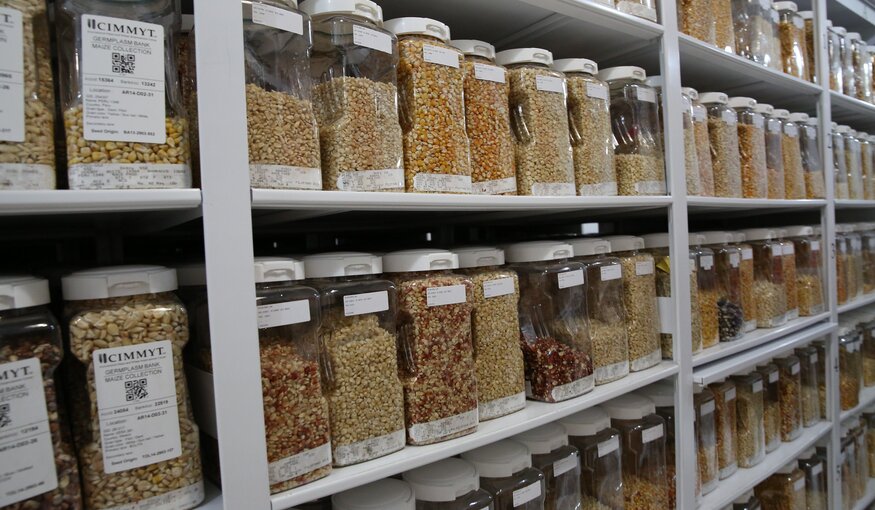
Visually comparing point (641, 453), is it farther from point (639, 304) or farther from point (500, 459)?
point (500, 459)

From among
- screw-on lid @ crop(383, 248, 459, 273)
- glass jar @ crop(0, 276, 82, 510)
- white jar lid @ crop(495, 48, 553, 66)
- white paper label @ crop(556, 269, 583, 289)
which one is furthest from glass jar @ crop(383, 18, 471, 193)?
glass jar @ crop(0, 276, 82, 510)

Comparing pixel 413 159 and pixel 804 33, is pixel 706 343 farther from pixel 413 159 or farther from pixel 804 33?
pixel 804 33

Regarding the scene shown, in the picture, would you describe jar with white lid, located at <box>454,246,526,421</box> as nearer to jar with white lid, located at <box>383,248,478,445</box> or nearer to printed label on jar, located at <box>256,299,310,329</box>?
jar with white lid, located at <box>383,248,478,445</box>

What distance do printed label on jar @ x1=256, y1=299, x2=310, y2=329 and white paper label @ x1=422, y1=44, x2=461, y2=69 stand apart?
0.49m

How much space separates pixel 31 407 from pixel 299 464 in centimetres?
33

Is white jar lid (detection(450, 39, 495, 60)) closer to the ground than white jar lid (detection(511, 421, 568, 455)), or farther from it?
farther from it

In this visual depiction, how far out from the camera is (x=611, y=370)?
1178 mm

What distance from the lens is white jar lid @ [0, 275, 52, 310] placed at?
0.58 metres

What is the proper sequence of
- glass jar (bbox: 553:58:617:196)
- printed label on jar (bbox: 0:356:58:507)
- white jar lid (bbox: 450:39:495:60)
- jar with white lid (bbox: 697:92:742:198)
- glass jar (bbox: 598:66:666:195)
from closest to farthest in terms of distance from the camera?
printed label on jar (bbox: 0:356:58:507) < white jar lid (bbox: 450:39:495:60) < glass jar (bbox: 553:58:617:196) < glass jar (bbox: 598:66:666:195) < jar with white lid (bbox: 697:92:742:198)

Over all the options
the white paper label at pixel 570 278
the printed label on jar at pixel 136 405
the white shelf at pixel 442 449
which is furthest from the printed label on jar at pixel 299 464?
the white paper label at pixel 570 278

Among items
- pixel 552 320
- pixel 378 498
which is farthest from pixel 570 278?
pixel 378 498

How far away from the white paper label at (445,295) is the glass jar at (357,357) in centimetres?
7

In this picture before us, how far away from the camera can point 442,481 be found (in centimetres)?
90

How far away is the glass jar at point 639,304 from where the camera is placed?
1254mm
